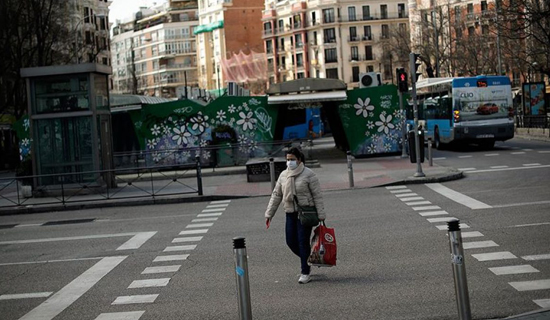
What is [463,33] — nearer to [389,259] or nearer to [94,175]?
[94,175]

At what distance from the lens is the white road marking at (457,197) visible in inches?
760

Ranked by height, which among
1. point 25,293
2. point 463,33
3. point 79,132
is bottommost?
point 25,293

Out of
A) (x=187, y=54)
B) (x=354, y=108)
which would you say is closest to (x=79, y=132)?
(x=354, y=108)

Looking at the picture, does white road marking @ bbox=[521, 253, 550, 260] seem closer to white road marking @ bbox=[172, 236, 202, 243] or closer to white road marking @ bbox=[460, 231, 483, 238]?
white road marking @ bbox=[460, 231, 483, 238]

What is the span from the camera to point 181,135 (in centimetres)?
3775

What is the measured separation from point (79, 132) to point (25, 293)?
15.7 metres

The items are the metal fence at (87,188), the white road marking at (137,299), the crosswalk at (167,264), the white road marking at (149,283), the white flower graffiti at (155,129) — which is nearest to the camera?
the crosswalk at (167,264)

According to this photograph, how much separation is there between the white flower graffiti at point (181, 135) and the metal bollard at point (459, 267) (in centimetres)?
2955

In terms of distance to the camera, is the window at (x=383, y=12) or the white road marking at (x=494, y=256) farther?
the window at (x=383, y=12)

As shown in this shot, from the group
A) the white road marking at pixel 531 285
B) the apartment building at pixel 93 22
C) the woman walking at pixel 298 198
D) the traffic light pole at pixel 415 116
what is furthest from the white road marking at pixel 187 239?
the apartment building at pixel 93 22

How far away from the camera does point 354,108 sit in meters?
37.2

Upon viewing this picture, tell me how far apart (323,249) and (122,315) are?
2.74 m

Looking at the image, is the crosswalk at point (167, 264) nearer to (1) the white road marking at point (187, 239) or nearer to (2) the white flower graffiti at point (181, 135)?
(1) the white road marking at point (187, 239)

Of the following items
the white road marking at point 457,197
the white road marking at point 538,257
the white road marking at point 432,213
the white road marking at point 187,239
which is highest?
the white road marking at point 457,197
